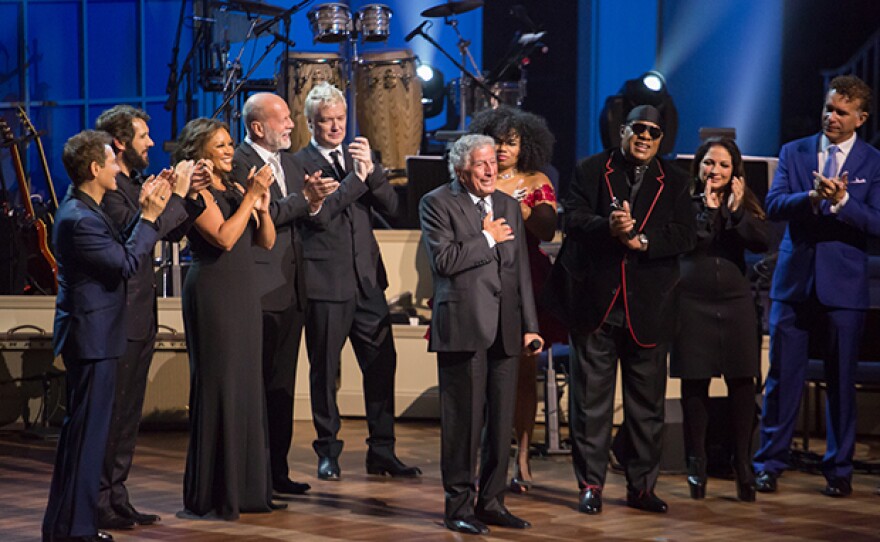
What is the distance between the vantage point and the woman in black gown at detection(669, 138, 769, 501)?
5219mm

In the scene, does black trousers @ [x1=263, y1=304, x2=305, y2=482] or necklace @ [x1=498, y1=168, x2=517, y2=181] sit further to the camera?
necklace @ [x1=498, y1=168, x2=517, y2=181]

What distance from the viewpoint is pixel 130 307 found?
4523 millimetres

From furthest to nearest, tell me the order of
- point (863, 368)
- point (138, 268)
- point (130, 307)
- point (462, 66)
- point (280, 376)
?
point (462, 66)
point (863, 368)
point (280, 376)
point (130, 307)
point (138, 268)

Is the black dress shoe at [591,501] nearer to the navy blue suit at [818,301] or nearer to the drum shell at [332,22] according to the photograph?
the navy blue suit at [818,301]

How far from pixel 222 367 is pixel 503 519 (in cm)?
121

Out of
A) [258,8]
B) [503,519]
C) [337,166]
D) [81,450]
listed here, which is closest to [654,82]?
[258,8]

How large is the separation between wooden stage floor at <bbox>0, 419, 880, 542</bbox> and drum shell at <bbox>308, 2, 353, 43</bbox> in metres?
4.21

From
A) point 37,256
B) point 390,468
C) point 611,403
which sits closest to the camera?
point 611,403

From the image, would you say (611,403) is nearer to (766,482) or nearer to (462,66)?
(766,482)

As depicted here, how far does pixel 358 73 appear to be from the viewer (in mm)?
9891

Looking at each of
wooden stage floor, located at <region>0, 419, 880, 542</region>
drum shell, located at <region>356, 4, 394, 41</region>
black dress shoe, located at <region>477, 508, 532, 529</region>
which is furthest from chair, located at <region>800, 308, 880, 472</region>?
drum shell, located at <region>356, 4, 394, 41</region>

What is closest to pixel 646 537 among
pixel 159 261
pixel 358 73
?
pixel 159 261

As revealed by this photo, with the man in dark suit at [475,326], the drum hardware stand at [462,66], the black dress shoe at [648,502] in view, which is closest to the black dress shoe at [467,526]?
the man in dark suit at [475,326]

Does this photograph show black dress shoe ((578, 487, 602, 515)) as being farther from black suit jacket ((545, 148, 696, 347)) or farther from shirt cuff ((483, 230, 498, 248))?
shirt cuff ((483, 230, 498, 248))
